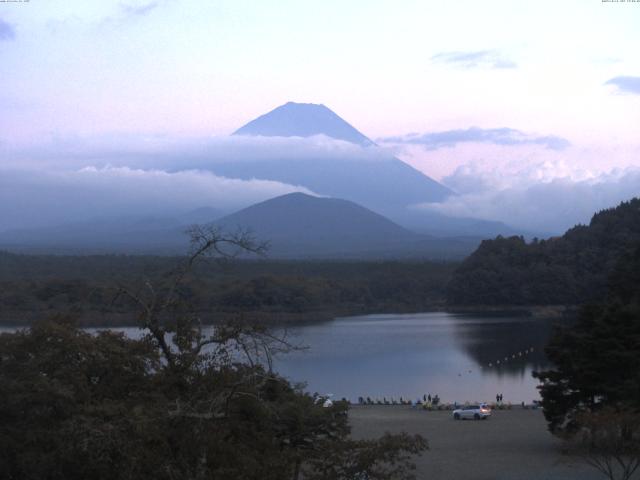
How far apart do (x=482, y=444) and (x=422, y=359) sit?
12.9 metres

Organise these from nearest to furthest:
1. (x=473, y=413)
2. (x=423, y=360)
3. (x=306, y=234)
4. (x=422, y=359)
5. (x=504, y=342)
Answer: (x=473, y=413), (x=423, y=360), (x=422, y=359), (x=504, y=342), (x=306, y=234)

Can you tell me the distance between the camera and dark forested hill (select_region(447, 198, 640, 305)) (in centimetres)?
4253

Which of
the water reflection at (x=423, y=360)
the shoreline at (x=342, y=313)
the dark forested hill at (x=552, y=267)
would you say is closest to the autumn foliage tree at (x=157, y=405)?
the water reflection at (x=423, y=360)

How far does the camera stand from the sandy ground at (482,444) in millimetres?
10242

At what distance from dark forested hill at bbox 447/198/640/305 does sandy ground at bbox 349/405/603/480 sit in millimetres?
27378

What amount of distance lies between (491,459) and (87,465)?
752 centimetres

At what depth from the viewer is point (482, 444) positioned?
1242cm

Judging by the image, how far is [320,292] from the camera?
43.3 meters

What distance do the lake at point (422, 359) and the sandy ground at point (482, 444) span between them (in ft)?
6.75

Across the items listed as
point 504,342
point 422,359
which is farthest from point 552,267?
point 422,359

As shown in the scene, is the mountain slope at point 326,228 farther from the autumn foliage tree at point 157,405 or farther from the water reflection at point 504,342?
the autumn foliage tree at point 157,405

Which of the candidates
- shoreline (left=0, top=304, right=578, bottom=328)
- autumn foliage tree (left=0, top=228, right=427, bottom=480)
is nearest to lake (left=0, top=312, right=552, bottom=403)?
shoreline (left=0, top=304, right=578, bottom=328)

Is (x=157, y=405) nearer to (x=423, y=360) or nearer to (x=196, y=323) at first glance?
(x=196, y=323)

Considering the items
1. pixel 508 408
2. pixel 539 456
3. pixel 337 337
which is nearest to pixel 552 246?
pixel 337 337
